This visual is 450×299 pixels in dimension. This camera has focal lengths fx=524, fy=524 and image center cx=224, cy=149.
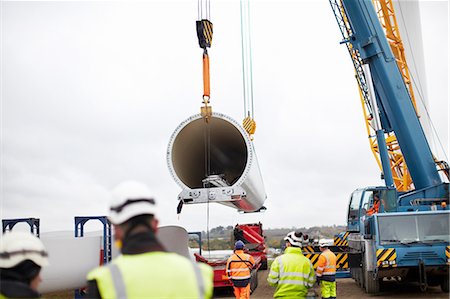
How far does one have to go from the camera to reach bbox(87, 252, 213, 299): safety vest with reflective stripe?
6.28 feet

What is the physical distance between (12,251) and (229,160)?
7.38m

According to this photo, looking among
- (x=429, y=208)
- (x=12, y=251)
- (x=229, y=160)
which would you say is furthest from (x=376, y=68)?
(x=12, y=251)

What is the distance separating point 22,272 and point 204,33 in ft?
18.9

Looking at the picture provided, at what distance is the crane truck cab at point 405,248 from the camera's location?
30.4 ft

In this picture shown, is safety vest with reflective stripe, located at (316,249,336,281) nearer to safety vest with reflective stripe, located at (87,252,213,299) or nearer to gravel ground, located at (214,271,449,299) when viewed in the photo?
gravel ground, located at (214,271,449,299)

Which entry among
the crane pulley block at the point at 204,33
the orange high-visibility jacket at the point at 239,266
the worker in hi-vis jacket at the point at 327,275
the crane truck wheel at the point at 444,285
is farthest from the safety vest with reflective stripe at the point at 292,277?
the crane truck wheel at the point at 444,285

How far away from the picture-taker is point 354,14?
11.3m

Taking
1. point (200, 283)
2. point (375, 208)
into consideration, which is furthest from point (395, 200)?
point (200, 283)

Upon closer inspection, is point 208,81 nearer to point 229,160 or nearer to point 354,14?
point 229,160

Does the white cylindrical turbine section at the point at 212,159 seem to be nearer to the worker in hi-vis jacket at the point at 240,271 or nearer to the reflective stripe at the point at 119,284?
the worker in hi-vis jacket at the point at 240,271

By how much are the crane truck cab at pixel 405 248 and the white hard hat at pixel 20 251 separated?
25.7 feet

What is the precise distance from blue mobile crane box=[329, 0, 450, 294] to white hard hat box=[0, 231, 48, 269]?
7.84m

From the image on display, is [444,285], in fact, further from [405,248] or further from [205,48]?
[205,48]

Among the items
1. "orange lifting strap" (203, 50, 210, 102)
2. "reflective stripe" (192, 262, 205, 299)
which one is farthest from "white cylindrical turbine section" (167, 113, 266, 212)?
"reflective stripe" (192, 262, 205, 299)
